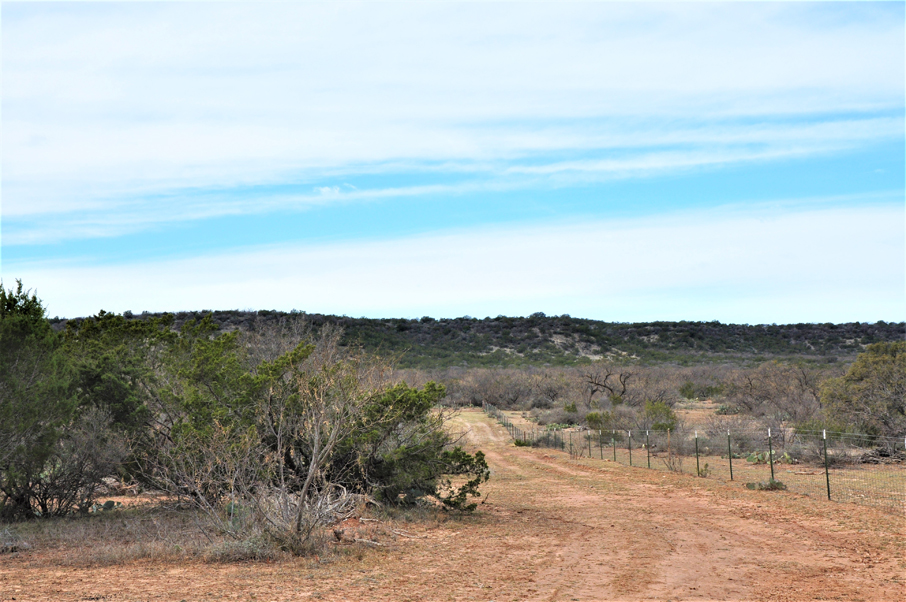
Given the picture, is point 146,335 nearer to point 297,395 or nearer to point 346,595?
point 297,395

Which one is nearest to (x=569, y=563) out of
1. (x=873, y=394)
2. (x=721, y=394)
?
(x=873, y=394)

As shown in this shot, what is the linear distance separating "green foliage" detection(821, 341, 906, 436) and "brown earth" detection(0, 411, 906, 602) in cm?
973

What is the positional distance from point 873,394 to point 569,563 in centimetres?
1924

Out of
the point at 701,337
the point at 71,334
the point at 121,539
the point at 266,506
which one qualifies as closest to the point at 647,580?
the point at 266,506

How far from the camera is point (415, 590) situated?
32.4 feet

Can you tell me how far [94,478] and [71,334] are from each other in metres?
4.77

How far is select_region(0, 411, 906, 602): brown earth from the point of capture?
9.68m

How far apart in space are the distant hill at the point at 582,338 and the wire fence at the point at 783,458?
4589cm

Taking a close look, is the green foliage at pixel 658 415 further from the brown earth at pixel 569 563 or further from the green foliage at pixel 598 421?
the brown earth at pixel 569 563

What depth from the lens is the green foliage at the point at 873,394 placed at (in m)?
A: 25.2

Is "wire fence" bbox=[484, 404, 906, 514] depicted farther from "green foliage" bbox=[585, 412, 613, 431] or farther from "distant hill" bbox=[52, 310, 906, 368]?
"distant hill" bbox=[52, 310, 906, 368]

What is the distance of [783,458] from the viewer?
26078mm

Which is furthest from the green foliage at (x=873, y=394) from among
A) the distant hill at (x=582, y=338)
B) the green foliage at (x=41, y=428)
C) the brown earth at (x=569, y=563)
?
the distant hill at (x=582, y=338)

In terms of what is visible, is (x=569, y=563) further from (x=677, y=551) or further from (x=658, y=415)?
(x=658, y=415)
